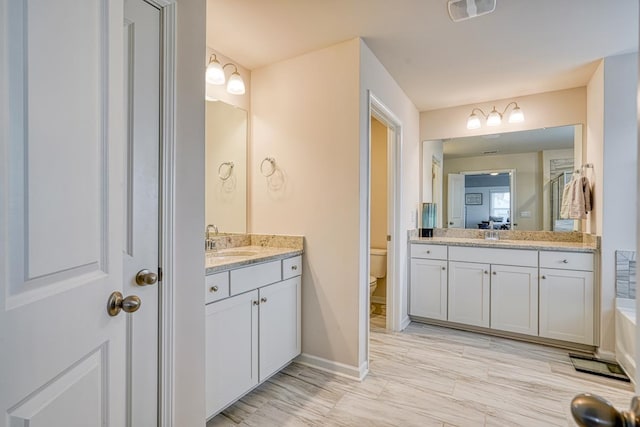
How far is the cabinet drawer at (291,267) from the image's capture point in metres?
2.26

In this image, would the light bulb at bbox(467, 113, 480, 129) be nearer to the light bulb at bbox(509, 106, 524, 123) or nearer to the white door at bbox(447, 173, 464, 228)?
the light bulb at bbox(509, 106, 524, 123)

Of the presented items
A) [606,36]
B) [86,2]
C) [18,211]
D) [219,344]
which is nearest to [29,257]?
[18,211]

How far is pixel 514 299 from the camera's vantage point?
295 centimetres

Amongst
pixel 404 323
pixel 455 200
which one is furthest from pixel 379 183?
pixel 404 323

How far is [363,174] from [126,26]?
154 cm

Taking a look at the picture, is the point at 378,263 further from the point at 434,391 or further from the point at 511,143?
the point at 511,143

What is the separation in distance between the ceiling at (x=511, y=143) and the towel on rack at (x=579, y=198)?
49 cm

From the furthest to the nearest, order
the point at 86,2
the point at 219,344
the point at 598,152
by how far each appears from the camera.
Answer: the point at 598,152 → the point at 219,344 → the point at 86,2

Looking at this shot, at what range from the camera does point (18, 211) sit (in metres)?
0.57

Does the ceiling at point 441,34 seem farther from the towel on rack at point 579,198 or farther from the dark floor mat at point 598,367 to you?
the dark floor mat at point 598,367

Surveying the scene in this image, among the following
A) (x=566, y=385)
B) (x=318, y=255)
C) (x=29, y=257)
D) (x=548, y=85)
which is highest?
(x=548, y=85)

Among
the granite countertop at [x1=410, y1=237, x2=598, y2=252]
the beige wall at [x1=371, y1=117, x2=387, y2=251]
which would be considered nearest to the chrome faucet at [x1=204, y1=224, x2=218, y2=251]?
the granite countertop at [x1=410, y1=237, x2=598, y2=252]

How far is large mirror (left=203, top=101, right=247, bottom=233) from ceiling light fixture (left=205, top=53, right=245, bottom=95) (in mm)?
187

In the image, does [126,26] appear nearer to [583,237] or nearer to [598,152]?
[598,152]
